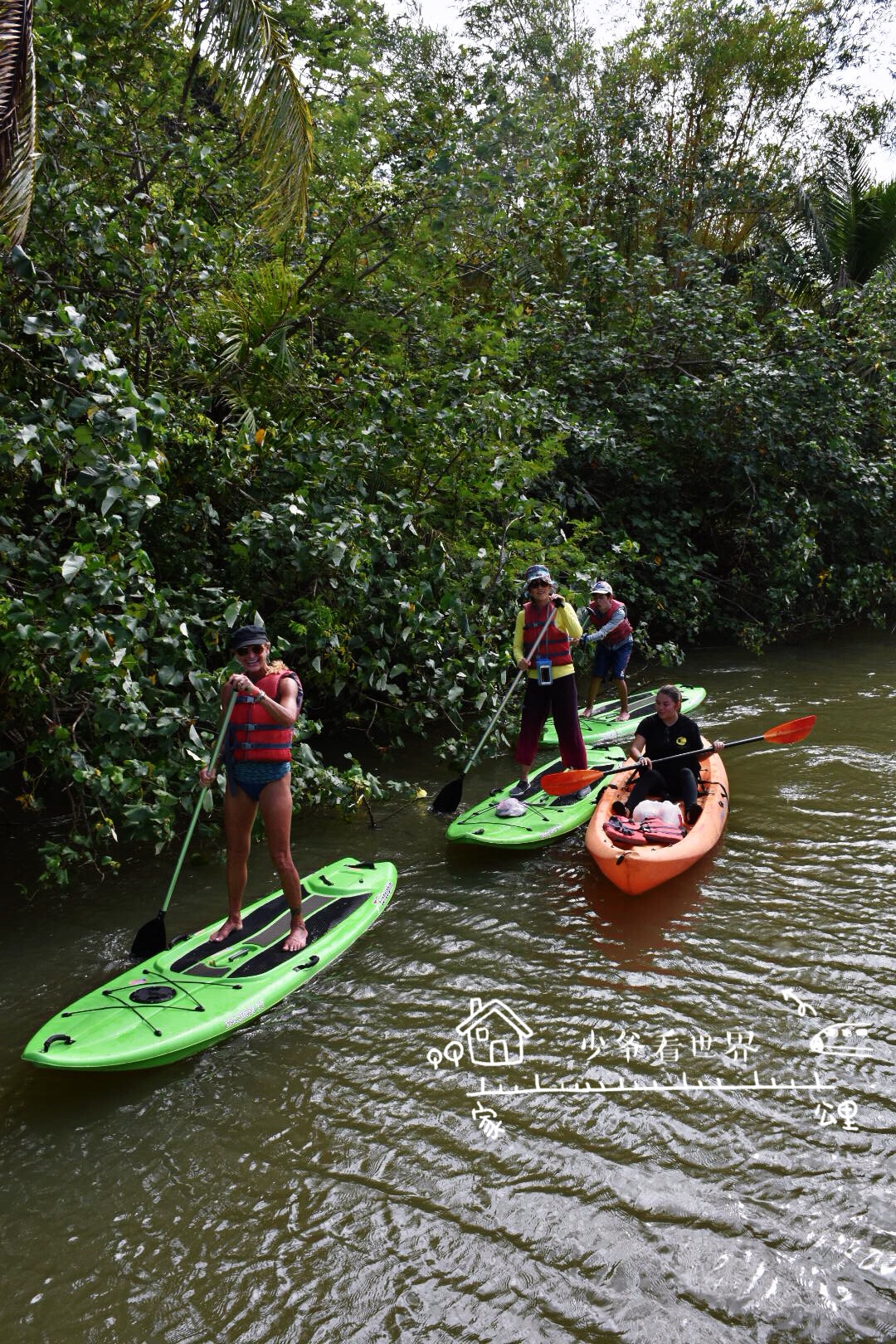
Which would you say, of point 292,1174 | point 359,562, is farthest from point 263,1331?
point 359,562

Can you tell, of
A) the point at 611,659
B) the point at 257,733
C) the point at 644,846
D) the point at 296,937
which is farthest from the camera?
the point at 611,659

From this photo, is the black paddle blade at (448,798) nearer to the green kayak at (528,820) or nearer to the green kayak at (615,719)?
the green kayak at (528,820)

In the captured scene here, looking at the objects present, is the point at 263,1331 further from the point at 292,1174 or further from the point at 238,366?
the point at 238,366

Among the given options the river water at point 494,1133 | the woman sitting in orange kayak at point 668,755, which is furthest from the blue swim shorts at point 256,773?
the woman sitting in orange kayak at point 668,755

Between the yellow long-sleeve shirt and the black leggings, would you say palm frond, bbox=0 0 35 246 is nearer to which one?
the yellow long-sleeve shirt

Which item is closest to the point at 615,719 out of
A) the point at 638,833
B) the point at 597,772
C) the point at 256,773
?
the point at 597,772

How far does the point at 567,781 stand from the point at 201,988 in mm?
3470

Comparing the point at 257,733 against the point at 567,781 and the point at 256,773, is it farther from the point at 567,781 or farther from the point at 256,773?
the point at 567,781

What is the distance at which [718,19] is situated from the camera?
58.6ft

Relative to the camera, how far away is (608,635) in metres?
10.0

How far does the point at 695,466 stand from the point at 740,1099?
40.4 ft

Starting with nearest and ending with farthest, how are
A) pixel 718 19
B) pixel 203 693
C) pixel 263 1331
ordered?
pixel 263 1331
pixel 203 693
pixel 718 19

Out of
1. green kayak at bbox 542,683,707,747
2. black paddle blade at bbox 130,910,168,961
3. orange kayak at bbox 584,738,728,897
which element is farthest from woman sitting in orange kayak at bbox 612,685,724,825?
black paddle blade at bbox 130,910,168,961

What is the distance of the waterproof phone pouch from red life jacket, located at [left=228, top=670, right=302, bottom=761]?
2833 millimetres
